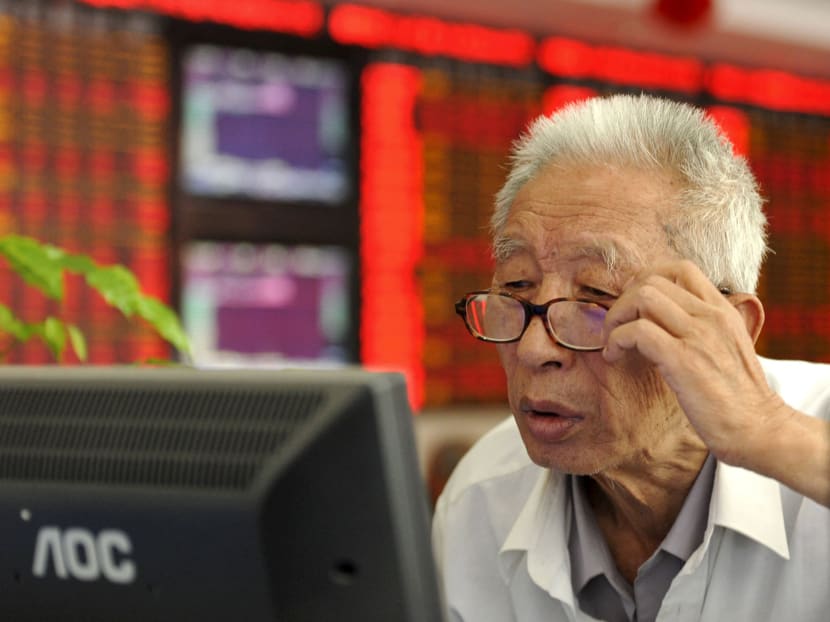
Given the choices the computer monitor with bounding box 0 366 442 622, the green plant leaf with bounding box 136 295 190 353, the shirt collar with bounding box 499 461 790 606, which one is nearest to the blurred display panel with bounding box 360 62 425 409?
the green plant leaf with bounding box 136 295 190 353

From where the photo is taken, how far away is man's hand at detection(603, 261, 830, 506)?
0.94 meters

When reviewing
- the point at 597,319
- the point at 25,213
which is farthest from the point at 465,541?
the point at 25,213

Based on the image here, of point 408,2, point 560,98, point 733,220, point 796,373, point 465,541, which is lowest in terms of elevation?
point 465,541

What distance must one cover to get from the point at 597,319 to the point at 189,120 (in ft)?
6.93

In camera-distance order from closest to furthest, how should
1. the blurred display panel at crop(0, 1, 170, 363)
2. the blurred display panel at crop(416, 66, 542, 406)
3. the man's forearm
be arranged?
the man's forearm → the blurred display panel at crop(0, 1, 170, 363) → the blurred display panel at crop(416, 66, 542, 406)

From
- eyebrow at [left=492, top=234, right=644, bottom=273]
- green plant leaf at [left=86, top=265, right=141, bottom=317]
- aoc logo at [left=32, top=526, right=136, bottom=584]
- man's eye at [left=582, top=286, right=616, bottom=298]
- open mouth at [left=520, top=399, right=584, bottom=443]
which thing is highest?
eyebrow at [left=492, top=234, right=644, bottom=273]

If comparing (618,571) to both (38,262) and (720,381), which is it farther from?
(38,262)

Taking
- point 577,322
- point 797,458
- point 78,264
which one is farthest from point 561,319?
point 78,264

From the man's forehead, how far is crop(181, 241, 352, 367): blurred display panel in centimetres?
197

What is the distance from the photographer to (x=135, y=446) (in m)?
0.65

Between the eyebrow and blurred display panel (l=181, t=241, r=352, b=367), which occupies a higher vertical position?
the eyebrow

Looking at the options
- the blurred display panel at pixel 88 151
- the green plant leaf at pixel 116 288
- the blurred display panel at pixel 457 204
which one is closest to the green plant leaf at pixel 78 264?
the green plant leaf at pixel 116 288

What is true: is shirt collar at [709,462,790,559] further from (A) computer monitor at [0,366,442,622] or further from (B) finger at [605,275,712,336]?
(A) computer monitor at [0,366,442,622]

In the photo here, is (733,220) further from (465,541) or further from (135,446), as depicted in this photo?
(135,446)
